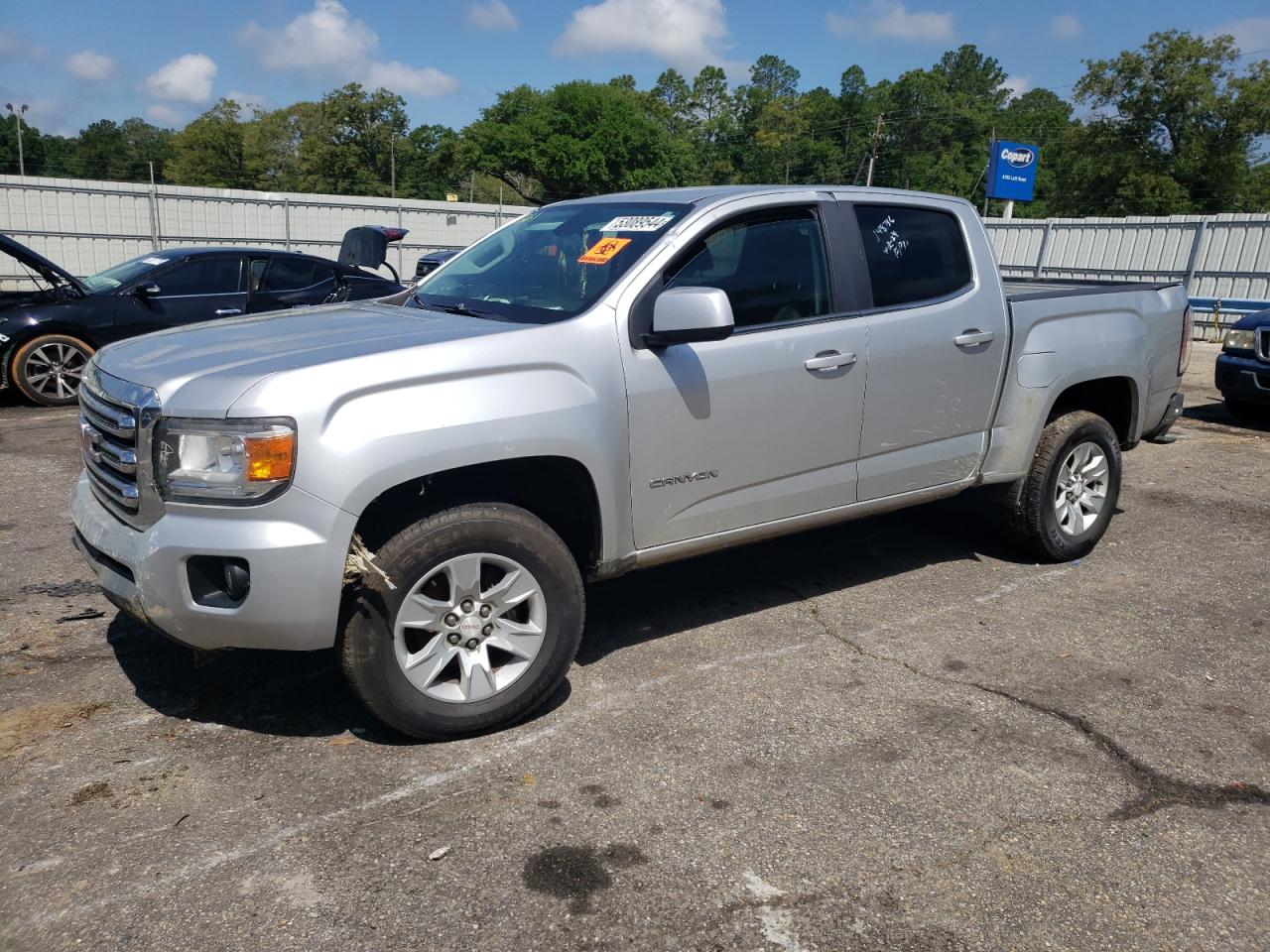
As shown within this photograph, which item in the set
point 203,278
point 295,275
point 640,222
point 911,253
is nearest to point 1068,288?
point 911,253

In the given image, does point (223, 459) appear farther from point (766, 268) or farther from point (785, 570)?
point (785, 570)

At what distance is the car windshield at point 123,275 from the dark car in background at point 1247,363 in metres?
10.5

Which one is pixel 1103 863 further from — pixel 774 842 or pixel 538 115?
pixel 538 115

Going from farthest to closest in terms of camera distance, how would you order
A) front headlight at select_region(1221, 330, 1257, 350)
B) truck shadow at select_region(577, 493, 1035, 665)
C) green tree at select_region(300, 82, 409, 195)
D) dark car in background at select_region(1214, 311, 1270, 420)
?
green tree at select_region(300, 82, 409, 195), front headlight at select_region(1221, 330, 1257, 350), dark car in background at select_region(1214, 311, 1270, 420), truck shadow at select_region(577, 493, 1035, 665)

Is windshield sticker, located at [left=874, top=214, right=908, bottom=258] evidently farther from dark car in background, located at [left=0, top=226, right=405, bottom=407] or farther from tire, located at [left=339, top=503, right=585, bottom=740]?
dark car in background, located at [left=0, top=226, right=405, bottom=407]

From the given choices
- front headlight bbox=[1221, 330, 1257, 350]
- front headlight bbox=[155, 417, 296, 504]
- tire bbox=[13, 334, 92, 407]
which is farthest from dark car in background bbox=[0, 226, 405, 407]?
front headlight bbox=[1221, 330, 1257, 350]

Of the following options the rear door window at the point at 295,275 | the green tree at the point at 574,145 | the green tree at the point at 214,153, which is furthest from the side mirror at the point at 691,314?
the green tree at the point at 214,153

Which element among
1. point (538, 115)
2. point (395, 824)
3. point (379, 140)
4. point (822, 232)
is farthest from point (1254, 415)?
point (379, 140)

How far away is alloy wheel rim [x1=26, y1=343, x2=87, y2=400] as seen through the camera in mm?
9469

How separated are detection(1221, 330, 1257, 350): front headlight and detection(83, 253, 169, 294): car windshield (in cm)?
1050

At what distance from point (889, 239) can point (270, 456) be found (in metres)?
2.99

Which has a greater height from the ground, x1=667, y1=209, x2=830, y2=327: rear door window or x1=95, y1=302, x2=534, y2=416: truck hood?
x1=667, y1=209, x2=830, y2=327: rear door window

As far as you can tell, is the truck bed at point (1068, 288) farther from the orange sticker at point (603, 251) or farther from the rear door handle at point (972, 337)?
the orange sticker at point (603, 251)

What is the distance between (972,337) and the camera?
474cm
